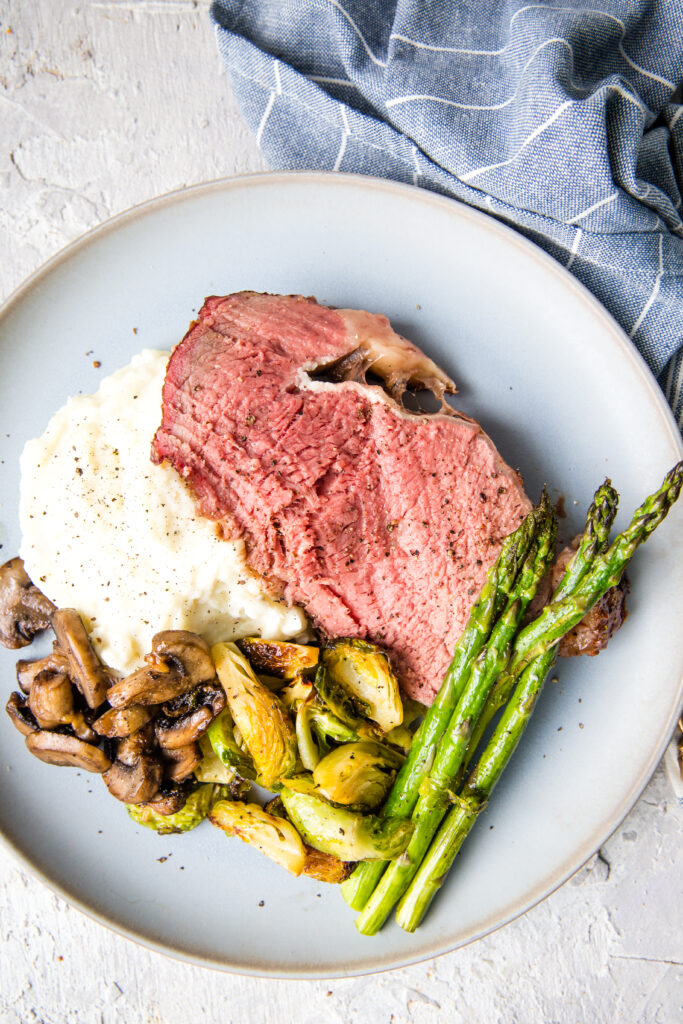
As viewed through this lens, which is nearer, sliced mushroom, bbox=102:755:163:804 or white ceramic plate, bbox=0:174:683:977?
sliced mushroom, bbox=102:755:163:804

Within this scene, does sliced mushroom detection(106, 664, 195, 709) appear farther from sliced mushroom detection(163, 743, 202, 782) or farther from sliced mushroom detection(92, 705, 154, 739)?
sliced mushroom detection(163, 743, 202, 782)

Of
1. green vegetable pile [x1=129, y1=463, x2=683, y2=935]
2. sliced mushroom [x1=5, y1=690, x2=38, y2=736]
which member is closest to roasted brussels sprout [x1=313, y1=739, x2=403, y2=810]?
green vegetable pile [x1=129, y1=463, x2=683, y2=935]

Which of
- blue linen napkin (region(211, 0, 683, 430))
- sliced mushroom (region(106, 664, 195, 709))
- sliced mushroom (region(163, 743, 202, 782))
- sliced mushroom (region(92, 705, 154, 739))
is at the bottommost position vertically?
sliced mushroom (region(163, 743, 202, 782))

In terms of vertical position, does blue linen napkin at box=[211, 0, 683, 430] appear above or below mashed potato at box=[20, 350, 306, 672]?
above

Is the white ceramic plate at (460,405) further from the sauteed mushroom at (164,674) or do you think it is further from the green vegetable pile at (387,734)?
the sauteed mushroom at (164,674)

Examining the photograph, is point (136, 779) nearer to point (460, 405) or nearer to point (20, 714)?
point (20, 714)
